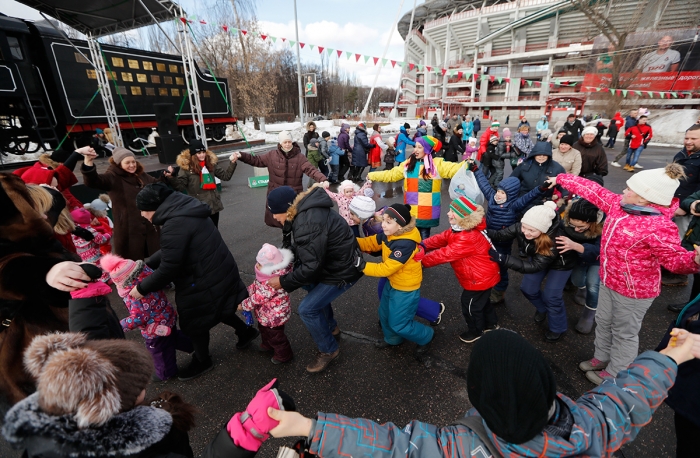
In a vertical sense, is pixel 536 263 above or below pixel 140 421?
below

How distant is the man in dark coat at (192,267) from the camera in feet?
7.61

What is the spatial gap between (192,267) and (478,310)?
8.34 ft

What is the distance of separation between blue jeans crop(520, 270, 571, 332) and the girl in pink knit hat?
3.24m

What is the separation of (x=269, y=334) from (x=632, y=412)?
95.4 inches

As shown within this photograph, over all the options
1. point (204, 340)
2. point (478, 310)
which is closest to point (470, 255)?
point (478, 310)

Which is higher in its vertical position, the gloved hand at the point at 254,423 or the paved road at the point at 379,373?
the gloved hand at the point at 254,423

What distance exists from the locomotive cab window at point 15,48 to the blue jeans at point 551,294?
15424 mm

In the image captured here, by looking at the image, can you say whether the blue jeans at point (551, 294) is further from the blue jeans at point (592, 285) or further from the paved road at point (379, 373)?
the blue jeans at point (592, 285)

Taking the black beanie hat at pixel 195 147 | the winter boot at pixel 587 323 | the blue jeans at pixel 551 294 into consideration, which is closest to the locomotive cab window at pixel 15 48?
the black beanie hat at pixel 195 147

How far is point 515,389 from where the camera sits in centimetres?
98

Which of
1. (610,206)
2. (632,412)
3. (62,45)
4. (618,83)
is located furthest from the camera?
(618,83)

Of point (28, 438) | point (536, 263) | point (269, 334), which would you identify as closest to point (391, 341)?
point (269, 334)

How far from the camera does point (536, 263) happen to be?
2793mm

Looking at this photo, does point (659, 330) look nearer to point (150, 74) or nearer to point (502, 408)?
point (502, 408)
